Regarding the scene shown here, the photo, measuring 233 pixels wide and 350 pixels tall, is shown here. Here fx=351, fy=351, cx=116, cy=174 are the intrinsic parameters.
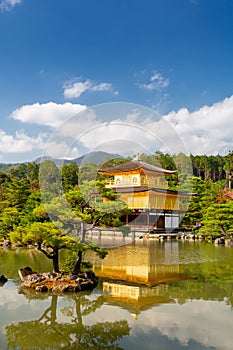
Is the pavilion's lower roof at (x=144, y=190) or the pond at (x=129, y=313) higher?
the pavilion's lower roof at (x=144, y=190)

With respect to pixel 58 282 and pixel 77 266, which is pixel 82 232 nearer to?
pixel 77 266

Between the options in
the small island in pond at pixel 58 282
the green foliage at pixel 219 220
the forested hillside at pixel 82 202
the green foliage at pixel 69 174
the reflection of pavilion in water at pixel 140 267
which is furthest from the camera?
the green foliage at pixel 219 220

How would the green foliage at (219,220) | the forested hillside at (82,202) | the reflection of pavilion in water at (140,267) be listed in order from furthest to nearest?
the green foliage at (219,220) < the reflection of pavilion in water at (140,267) < the forested hillside at (82,202)

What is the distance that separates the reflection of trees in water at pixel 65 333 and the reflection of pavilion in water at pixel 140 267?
272cm

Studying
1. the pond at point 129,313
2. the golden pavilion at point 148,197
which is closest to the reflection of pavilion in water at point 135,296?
the pond at point 129,313

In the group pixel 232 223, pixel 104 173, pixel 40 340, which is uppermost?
pixel 104 173

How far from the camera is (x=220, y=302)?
6.56 meters

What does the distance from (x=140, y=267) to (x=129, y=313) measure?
436cm

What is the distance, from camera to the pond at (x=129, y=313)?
15.6 ft

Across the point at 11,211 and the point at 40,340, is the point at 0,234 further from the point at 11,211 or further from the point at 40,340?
the point at 40,340

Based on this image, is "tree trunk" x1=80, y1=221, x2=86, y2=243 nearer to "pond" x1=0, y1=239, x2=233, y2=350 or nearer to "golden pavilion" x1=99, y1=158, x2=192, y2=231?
"pond" x1=0, y1=239, x2=233, y2=350

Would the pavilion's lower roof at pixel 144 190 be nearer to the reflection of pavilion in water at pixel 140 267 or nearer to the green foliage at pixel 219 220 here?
the green foliage at pixel 219 220

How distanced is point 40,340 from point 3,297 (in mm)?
2243

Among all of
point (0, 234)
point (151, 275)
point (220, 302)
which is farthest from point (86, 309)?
point (0, 234)
